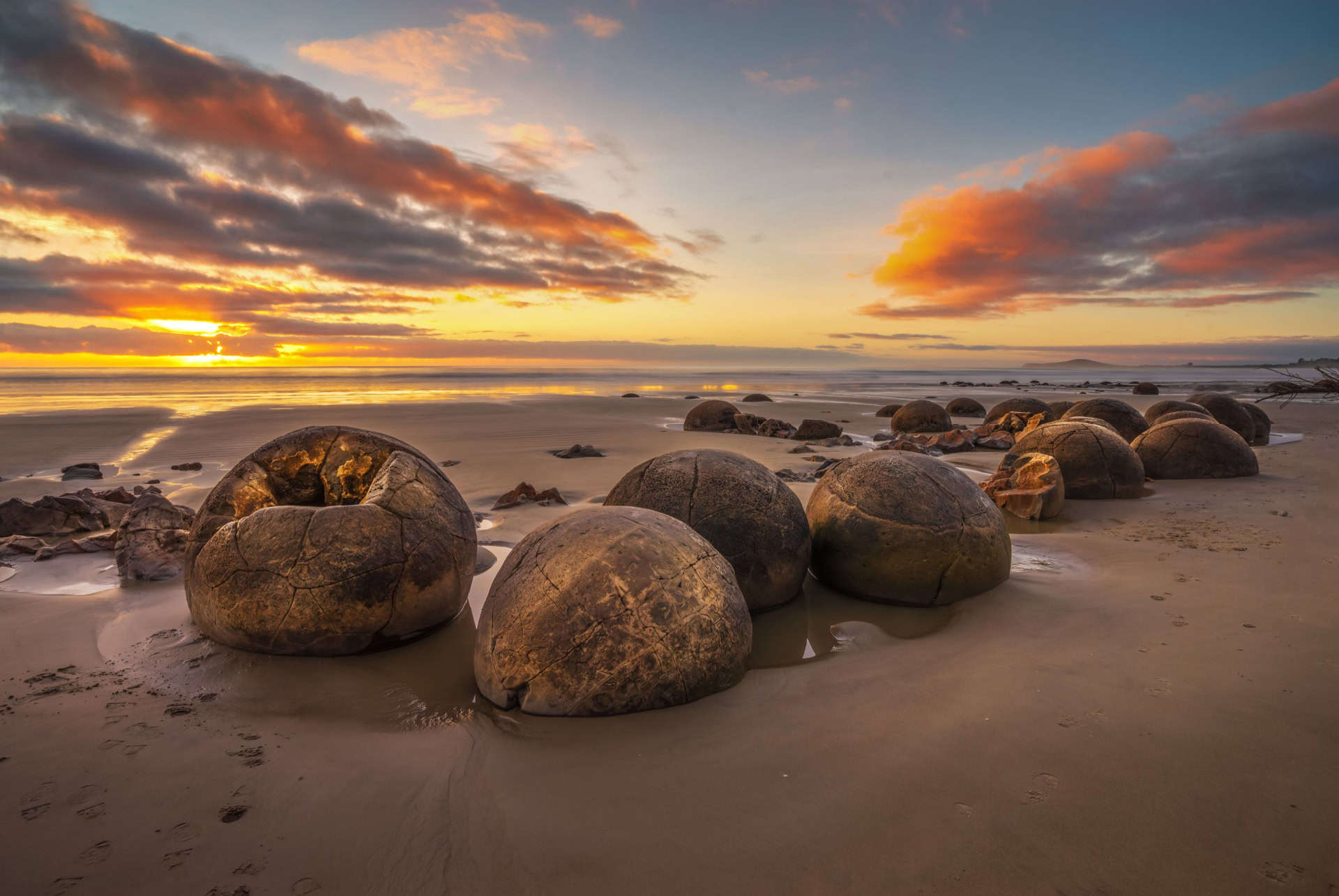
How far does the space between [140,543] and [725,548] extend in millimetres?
5210

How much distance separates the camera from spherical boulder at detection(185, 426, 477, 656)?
13.5ft

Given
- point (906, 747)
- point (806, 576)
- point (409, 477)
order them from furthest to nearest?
1. point (806, 576)
2. point (409, 477)
3. point (906, 747)

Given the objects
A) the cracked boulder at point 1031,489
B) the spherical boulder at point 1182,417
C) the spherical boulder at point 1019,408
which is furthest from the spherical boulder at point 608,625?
the spherical boulder at point 1019,408

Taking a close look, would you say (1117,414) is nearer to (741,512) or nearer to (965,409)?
(741,512)

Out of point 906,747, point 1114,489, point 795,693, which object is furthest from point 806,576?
point 1114,489

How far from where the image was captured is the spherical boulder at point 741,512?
15.9 ft

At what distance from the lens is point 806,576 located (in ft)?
18.6

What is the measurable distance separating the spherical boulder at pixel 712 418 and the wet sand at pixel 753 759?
12.5 metres

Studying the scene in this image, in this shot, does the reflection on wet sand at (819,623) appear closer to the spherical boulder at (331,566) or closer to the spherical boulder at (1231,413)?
the spherical boulder at (331,566)

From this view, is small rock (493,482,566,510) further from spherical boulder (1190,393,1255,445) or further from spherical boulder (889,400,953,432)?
spherical boulder (1190,393,1255,445)

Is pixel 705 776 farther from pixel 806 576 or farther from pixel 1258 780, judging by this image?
pixel 806 576

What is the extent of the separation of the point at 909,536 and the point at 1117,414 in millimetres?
10482

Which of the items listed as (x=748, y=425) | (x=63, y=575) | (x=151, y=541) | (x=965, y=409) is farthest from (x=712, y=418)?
(x=63, y=575)

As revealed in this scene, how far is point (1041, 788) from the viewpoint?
2721 mm
